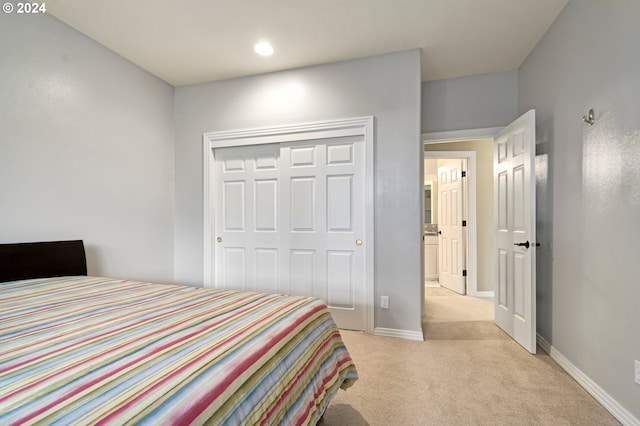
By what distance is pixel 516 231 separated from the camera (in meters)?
2.72

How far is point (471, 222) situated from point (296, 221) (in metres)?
2.70

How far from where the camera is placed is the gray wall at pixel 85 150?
2201 millimetres

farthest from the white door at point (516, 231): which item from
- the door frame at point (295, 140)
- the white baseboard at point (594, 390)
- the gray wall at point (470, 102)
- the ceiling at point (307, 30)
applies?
the door frame at point (295, 140)

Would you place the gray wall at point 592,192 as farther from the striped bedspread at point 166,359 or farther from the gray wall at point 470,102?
the striped bedspread at point 166,359

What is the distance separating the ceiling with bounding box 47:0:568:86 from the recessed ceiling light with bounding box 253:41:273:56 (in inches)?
2.2

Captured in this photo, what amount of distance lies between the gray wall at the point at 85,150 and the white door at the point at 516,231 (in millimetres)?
3507

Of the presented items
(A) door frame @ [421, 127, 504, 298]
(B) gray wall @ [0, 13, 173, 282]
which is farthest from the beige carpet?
(B) gray wall @ [0, 13, 173, 282]

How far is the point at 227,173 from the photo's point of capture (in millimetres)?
3508

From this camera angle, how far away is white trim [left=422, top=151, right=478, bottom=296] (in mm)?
4422

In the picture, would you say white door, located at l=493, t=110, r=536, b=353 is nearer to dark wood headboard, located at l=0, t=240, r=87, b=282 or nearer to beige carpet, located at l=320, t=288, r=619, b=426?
A: beige carpet, located at l=320, t=288, r=619, b=426

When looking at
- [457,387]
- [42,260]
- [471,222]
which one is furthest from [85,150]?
[471,222]

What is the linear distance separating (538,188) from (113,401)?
10.3ft

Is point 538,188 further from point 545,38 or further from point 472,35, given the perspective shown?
point 472,35

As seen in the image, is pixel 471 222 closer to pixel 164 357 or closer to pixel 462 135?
pixel 462 135
